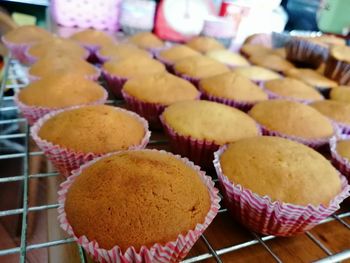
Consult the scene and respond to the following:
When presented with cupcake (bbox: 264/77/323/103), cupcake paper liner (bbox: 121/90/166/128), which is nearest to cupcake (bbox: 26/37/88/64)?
cupcake paper liner (bbox: 121/90/166/128)

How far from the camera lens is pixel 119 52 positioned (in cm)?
173

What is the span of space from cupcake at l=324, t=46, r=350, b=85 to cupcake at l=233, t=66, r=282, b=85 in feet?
0.82

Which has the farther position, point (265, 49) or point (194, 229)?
point (265, 49)

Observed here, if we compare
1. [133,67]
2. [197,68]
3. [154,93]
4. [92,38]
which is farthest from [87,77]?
[92,38]

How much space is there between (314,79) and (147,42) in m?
1.00

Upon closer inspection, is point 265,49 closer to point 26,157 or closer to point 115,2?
point 115,2

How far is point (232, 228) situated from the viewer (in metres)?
0.86

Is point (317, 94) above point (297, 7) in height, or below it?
below

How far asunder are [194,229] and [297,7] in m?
2.41

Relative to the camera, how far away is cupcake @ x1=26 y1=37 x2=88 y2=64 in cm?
159

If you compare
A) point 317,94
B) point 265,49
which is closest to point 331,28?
point 265,49

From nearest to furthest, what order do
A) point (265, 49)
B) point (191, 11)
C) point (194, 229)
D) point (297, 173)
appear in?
1. point (194, 229)
2. point (297, 173)
3. point (265, 49)
4. point (191, 11)

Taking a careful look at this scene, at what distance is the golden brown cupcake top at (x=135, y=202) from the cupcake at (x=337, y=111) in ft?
2.50

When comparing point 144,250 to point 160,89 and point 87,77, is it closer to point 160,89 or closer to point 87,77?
point 160,89
